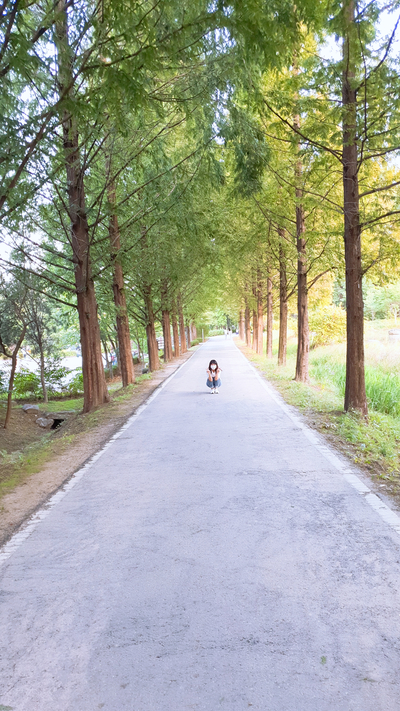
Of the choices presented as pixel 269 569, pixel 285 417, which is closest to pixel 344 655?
pixel 269 569

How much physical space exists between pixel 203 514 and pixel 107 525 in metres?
1.00

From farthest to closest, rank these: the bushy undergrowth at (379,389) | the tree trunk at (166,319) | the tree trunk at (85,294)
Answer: the tree trunk at (166,319) → the bushy undergrowth at (379,389) → the tree trunk at (85,294)

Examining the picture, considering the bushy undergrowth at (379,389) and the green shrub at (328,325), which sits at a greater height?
the green shrub at (328,325)

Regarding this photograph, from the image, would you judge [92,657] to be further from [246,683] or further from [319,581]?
[319,581]

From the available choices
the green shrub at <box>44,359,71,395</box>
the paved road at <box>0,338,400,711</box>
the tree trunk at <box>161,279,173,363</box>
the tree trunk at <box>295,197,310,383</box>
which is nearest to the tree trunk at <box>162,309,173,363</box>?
the tree trunk at <box>161,279,173,363</box>

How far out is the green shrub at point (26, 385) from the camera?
25608 millimetres

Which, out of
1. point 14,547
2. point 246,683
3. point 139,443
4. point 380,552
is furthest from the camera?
point 139,443

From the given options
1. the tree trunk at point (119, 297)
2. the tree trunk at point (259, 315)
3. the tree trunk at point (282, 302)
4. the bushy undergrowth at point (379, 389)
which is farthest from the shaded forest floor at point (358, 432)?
the tree trunk at point (259, 315)

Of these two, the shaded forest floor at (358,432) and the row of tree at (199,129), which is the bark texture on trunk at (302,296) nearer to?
the row of tree at (199,129)

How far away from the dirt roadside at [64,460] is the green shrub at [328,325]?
20.7m

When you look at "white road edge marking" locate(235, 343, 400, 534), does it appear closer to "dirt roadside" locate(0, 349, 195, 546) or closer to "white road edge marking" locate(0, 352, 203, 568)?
"white road edge marking" locate(0, 352, 203, 568)

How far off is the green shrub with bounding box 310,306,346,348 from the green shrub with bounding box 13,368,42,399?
58.6ft

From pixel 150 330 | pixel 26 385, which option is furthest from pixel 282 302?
pixel 26 385

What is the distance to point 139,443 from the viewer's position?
9.10 meters
